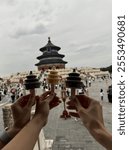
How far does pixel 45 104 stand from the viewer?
1642 millimetres

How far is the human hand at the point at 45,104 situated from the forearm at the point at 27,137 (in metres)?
0.04

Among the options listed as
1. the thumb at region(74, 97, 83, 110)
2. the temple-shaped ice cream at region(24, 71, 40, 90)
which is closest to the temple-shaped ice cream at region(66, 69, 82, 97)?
the thumb at region(74, 97, 83, 110)

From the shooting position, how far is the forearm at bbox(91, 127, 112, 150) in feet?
4.66

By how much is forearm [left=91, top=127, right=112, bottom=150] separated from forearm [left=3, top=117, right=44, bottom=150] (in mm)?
255

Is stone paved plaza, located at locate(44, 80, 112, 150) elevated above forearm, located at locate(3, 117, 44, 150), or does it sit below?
below

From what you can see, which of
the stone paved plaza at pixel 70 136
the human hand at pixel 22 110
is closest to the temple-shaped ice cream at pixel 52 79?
the human hand at pixel 22 110

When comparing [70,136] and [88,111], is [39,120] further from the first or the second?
[70,136]

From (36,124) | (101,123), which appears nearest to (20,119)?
(36,124)

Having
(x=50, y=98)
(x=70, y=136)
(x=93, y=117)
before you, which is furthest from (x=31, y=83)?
(x=70, y=136)

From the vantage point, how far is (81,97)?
164cm

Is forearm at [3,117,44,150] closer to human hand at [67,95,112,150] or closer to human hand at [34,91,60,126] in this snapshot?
human hand at [34,91,60,126]

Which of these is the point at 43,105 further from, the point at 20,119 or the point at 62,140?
the point at 62,140

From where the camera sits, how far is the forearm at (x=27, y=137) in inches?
54.2

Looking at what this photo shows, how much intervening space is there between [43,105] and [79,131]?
29.4ft
